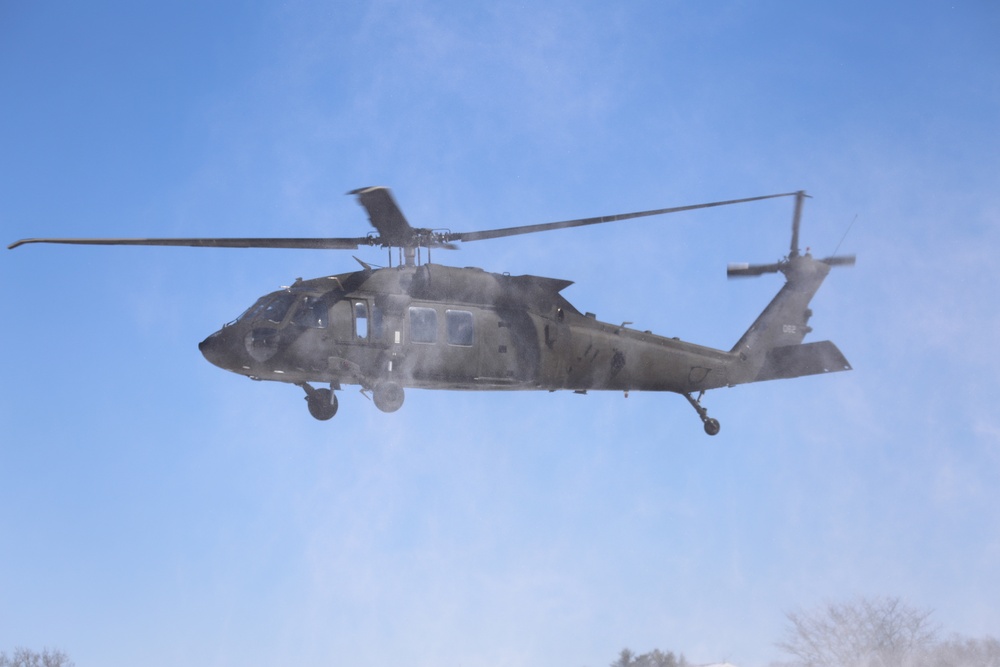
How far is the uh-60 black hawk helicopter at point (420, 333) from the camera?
20141 millimetres

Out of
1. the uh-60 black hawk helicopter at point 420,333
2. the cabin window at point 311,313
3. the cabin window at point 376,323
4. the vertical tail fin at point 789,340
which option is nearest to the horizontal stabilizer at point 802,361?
the vertical tail fin at point 789,340

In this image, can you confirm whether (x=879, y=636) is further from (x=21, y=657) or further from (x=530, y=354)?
(x=21, y=657)

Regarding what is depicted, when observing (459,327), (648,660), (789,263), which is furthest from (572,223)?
(648,660)

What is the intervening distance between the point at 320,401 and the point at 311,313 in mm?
1958

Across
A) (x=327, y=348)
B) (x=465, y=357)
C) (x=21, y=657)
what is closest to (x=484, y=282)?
(x=465, y=357)

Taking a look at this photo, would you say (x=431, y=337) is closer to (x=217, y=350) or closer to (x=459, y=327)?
(x=459, y=327)

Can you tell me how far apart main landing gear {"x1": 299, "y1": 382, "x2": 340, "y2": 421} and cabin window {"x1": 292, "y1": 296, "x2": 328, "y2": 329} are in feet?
4.81

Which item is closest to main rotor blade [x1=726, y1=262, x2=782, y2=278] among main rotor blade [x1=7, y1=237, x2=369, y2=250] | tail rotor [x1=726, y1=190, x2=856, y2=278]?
tail rotor [x1=726, y1=190, x2=856, y2=278]

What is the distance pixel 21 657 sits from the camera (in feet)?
201

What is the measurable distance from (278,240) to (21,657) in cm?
5159

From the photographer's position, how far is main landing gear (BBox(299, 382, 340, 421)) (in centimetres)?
2117

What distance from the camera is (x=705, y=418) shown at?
25.1 meters

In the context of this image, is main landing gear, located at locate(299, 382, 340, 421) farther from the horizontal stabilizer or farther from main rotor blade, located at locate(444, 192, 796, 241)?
the horizontal stabilizer

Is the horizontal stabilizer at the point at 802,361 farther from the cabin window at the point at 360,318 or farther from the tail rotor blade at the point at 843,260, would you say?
the cabin window at the point at 360,318
